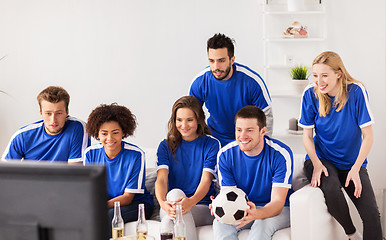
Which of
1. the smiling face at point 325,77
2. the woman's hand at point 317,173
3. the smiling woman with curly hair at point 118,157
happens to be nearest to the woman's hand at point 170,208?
the smiling woman with curly hair at point 118,157

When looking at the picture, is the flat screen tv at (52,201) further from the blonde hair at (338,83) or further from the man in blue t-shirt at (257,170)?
the blonde hair at (338,83)

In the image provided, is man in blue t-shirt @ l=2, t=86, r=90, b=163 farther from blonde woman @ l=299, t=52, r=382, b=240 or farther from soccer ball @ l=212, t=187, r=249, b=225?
blonde woman @ l=299, t=52, r=382, b=240

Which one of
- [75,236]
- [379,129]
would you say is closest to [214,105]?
[379,129]

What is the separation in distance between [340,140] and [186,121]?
0.88 metres

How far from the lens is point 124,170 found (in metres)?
2.83

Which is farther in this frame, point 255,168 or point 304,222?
point 255,168

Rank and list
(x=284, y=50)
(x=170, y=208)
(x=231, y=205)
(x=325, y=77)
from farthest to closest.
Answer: (x=284, y=50), (x=325, y=77), (x=170, y=208), (x=231, y=205)

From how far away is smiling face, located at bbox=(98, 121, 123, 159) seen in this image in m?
2.80

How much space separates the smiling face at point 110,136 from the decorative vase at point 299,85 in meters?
1.66

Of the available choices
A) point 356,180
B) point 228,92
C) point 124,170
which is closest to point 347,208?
point 356,180

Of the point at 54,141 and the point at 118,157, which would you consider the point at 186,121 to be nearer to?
the point at 118,157

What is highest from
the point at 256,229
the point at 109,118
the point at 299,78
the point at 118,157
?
the point at 299,78

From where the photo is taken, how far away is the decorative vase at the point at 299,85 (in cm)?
388

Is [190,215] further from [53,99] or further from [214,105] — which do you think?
[53,99]
